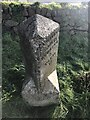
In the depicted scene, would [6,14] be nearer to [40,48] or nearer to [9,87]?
[9,87]

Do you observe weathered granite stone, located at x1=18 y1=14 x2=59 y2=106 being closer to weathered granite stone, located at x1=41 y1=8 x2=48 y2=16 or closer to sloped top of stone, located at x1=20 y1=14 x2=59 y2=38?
sloped top of stone, located at x1=20 y1=14 x2=59 y2=38

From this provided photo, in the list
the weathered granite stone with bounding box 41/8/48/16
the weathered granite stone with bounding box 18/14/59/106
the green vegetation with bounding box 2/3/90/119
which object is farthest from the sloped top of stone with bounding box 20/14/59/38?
the weathered granite stone with bounding box 41/8/48/16

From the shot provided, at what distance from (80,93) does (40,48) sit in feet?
4.54

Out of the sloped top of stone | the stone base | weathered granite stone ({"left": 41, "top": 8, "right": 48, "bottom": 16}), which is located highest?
the sloped top of stone

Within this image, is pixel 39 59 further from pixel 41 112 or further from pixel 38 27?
pixel 41 112

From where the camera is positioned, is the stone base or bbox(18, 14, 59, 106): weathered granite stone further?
the stone base

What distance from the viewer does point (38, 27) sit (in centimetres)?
571

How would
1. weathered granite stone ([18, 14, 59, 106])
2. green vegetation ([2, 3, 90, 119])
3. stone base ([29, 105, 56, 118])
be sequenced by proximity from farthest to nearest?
green vegetation ([2, 3, 90, 119]) < stone base ([29, 105, 56, 118]) < weathered granite stone ([18, 14, 59, 106])

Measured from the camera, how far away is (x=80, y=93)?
21.5 ft

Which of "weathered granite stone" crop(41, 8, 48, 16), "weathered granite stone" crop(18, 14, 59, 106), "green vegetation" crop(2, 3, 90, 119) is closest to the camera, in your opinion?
"weathered granite stone" crop(18, 14, 59, 106)

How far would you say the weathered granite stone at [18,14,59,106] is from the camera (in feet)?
18.4

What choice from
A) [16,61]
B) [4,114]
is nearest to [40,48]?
[4,114]

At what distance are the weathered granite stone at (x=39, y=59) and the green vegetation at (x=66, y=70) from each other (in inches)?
10.8

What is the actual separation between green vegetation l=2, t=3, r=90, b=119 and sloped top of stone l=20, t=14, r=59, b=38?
111 cm
